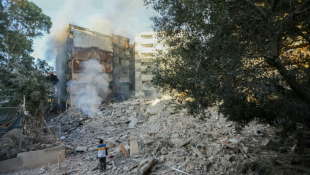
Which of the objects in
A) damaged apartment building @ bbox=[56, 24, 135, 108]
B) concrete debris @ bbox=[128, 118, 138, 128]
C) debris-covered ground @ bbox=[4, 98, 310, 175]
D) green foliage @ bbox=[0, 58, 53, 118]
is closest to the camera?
debris-covered ground @ bbox=[4, 98, 310, 175]

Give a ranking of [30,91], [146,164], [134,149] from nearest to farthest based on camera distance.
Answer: [146,164] → [134,149] → [30,91]

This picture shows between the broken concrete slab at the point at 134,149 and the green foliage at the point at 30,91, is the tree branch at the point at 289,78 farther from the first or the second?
the green foliage at the point at 30,91

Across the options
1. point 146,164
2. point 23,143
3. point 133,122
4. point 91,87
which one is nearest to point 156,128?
point 133,122

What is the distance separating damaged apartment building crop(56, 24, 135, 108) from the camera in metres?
23.0

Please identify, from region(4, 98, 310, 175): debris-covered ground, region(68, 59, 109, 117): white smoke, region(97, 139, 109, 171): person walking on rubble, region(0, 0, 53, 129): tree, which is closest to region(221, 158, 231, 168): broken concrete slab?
region(4, 98, 310, 175): debris-covered ground

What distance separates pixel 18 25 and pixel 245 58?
20.9 metres

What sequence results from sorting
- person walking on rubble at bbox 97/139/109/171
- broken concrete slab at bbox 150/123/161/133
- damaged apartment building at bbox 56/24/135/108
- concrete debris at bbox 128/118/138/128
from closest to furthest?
person walking on rubble at bbox 97/139/109/171 → broken concrete slab at bbox 150/123/161/133 → concrete debris at bbox 128/118/138/128 → damaged apartment building at bbox 56/24/135/108

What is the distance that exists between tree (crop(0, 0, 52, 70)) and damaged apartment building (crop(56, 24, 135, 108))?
187 inches

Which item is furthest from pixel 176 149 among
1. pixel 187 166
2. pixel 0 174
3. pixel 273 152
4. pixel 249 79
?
pixel 0 174

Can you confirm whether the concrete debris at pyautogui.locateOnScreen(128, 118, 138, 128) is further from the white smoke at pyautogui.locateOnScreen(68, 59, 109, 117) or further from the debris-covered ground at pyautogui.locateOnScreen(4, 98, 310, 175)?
the white smoke at pyautogui.locateOnScreen(68, 59, 109, 117)

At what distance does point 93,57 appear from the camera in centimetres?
2427

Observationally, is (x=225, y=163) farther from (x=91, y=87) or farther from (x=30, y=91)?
(x=91, y=87)

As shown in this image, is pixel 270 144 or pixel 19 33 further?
pixel 19 33

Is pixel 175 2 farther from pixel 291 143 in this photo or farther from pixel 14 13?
pixel 14 13
